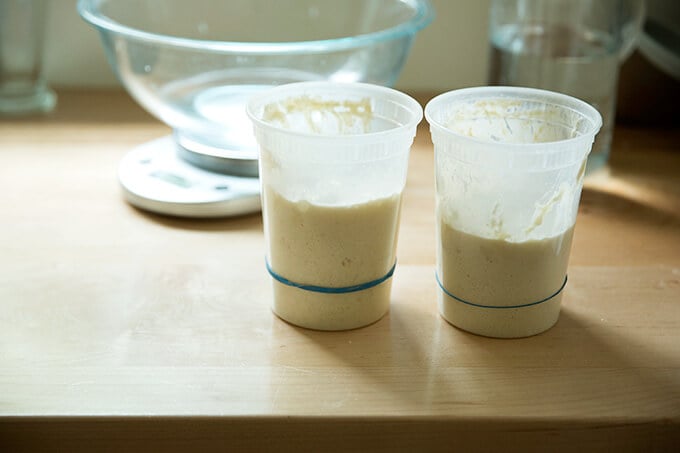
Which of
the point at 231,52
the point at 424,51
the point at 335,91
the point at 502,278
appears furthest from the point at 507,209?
the point at 424,51

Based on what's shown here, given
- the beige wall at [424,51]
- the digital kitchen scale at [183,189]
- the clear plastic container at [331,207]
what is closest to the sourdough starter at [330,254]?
the clear plastic container at [331,207]

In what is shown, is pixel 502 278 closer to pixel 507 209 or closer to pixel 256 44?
pixel 507 209

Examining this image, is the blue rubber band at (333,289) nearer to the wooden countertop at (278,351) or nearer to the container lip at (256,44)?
the wooden countertop at (278,351)

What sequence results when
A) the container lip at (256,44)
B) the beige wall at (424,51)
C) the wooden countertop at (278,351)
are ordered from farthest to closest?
the beige wall at (424,51), the container lip at (256,44), the wooden countertop at (278,351)

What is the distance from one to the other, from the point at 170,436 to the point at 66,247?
288 millimetres

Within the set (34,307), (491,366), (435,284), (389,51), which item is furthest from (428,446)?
(389,51)

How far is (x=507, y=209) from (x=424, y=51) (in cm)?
59

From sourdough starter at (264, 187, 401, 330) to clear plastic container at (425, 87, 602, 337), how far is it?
0.16ft

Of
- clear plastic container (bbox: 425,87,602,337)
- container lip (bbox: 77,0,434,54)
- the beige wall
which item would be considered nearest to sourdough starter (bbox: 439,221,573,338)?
clear plastic container (bbox: 425,87,602,337)

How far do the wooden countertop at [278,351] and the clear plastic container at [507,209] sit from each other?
0.09 ft

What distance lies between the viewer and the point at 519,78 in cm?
95

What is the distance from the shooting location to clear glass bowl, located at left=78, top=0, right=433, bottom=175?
0.83 metres

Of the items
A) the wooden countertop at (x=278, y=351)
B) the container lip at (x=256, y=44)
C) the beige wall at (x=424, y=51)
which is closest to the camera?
the wooden countertop at (x=278, y=351)

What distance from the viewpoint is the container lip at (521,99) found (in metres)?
0.60
